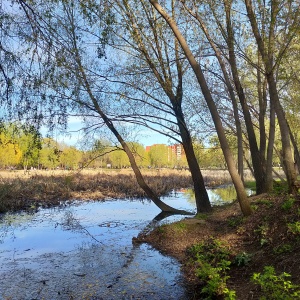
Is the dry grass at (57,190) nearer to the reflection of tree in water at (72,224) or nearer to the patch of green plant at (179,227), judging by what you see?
the reflection of tree in water at (72,224)

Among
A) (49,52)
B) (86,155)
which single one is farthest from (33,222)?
(49,52)

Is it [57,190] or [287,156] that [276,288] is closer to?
[287,156]

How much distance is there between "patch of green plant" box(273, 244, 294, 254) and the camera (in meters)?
5.80

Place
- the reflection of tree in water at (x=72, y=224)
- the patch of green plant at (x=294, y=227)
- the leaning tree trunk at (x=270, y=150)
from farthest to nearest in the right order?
1. the leaning tree trunk at (x=270, y=150)
2. the reflection of tree in water at (x=72, y=224)
3. the patch of green plant at (x=294, y=227)

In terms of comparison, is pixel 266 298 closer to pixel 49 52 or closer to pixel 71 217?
pixel 49 52

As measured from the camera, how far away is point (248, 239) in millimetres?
7516

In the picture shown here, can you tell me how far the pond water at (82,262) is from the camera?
20.1ft

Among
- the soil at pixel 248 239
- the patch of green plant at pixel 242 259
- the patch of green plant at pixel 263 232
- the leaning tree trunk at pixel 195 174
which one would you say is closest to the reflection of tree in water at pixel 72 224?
the soil at pixel 248 239

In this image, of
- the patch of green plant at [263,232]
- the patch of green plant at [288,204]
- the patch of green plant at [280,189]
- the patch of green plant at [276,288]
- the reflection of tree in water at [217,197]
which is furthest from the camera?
the reflection of tree in water at [217,197]

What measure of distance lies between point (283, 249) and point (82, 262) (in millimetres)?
4567

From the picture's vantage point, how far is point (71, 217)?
15219mm

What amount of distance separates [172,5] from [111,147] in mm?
6279

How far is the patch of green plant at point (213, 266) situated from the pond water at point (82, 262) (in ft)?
1.67

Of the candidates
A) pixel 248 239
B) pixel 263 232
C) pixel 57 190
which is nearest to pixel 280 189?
pixel 248 239
